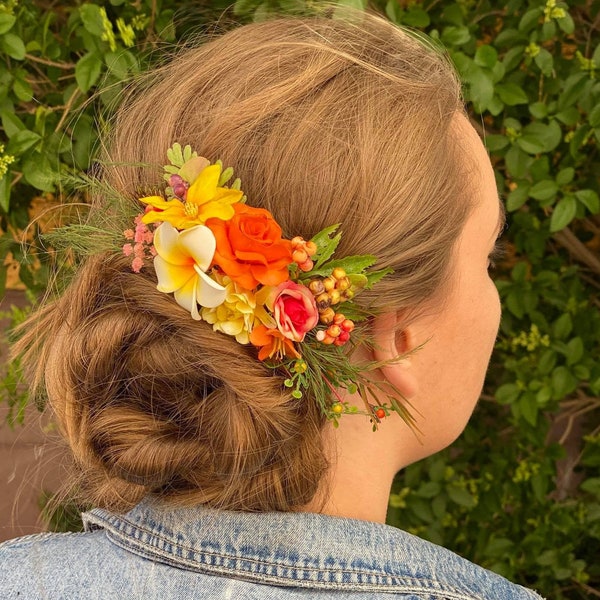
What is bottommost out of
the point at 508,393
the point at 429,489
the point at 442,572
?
the point at 429,489

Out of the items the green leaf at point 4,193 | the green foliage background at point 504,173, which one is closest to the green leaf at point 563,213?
the green foliage background at point 504,173

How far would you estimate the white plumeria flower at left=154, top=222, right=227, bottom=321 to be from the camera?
2.43 ft

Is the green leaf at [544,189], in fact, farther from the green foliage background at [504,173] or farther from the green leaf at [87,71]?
the green leaf at [87,71]

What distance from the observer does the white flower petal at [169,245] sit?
749 mm

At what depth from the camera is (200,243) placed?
742 millimetres

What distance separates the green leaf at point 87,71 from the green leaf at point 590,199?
884 mm

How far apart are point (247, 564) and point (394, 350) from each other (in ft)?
1.01

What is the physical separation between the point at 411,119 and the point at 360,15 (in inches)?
10.6

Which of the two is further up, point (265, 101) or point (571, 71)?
point (265, 101)

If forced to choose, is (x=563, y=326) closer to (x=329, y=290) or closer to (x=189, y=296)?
(x=329, y=290)

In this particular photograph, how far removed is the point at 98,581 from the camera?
33.0 inches

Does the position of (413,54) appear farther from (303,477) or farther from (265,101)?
(303,477)

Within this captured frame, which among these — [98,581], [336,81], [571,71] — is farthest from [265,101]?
[571,71]

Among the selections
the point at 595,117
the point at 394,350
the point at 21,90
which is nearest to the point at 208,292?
the point at 394,350
